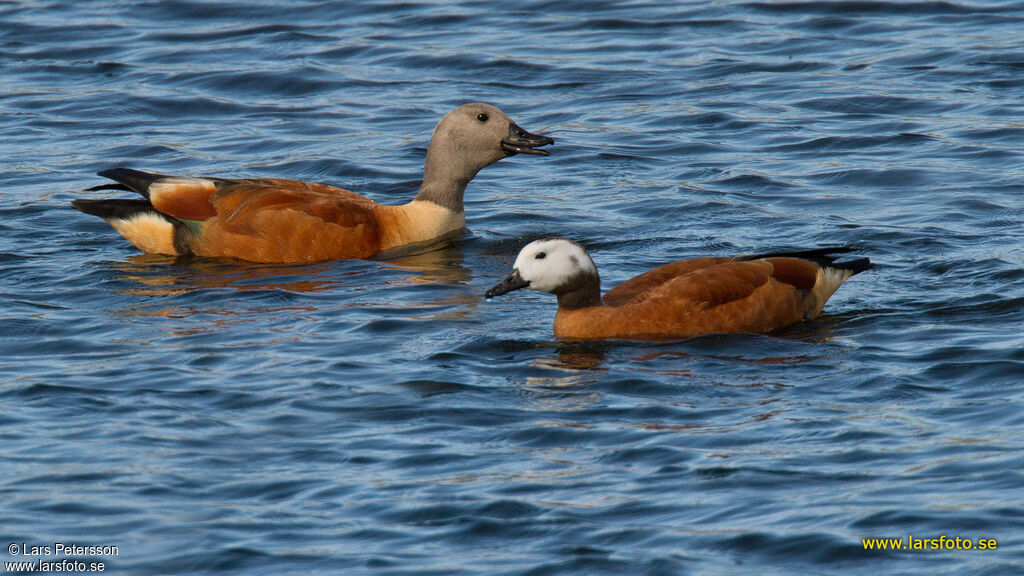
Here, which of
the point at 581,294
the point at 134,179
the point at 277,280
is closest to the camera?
the point at 581,294

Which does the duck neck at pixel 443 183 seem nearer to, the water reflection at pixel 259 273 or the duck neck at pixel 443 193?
the duck neck at pixel 443 193

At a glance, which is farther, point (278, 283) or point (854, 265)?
point (278, 283)

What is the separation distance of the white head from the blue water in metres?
0.36

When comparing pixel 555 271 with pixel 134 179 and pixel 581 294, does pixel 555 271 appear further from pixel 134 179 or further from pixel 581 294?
pixel 134 179

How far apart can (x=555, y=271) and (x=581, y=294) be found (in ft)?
0.72

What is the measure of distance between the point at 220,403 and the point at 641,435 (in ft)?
7.49

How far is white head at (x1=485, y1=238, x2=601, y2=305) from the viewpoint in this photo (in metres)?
9.65

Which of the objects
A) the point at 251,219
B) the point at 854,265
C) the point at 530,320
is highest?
the point at 251,219

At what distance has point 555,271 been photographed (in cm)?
967

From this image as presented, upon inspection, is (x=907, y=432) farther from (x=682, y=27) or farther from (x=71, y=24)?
(x=71, y=24)

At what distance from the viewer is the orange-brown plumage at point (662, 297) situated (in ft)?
31.4

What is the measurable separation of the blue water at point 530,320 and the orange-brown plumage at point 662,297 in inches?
6.8

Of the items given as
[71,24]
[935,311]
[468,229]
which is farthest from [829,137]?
[71,24]

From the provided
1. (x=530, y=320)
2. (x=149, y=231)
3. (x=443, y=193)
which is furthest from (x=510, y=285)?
(x=149, y=231)
